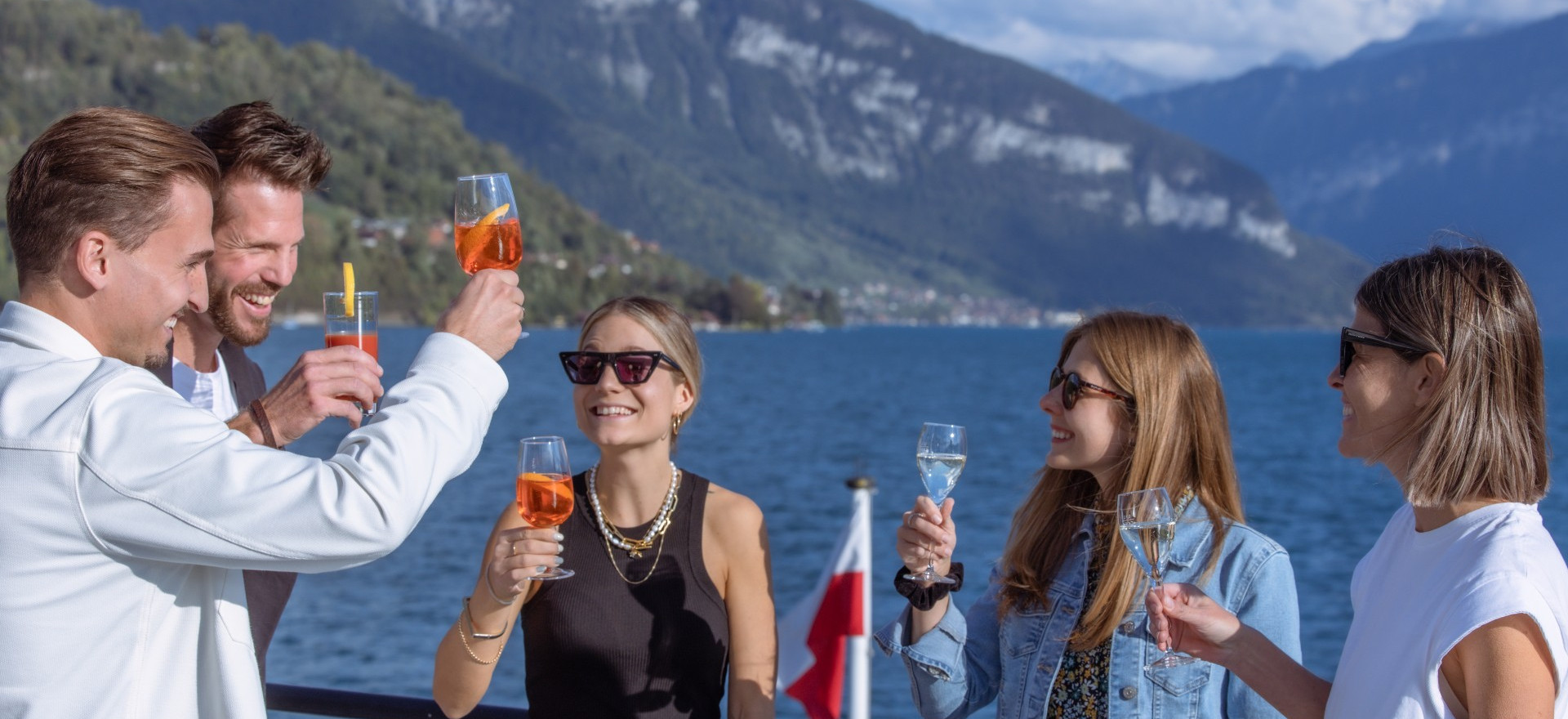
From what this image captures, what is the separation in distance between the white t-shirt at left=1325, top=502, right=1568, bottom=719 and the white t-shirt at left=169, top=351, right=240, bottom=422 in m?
2.70

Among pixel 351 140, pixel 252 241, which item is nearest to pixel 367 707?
pixel 252 241

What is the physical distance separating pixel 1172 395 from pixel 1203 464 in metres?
0.18

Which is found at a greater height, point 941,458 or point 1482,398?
point 1482,398

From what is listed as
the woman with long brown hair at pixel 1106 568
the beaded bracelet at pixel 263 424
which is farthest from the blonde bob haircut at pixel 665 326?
the beaded bracelet at pixel 263 424

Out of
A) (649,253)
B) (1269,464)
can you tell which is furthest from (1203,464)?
(649,253)

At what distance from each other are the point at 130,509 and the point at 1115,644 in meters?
2.08

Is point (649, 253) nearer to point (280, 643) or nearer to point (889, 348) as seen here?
point (889, 348)

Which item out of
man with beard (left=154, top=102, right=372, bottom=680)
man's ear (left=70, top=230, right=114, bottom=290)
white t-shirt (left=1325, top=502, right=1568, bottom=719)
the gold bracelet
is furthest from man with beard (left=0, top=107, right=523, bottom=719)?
white t-shirt (left=1325, top=502, right=1568, bottom=719)

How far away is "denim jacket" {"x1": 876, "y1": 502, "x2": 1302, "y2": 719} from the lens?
2.95 meters

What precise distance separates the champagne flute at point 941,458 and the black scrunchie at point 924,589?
188mm

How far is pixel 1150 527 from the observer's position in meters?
2.64

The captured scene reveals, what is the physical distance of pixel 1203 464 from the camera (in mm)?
3129

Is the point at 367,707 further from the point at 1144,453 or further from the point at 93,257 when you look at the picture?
the point at 1144,453

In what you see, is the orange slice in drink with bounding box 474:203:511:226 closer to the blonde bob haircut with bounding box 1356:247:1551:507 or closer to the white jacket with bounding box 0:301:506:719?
the white jacket with bounding box 0:301:506:719
